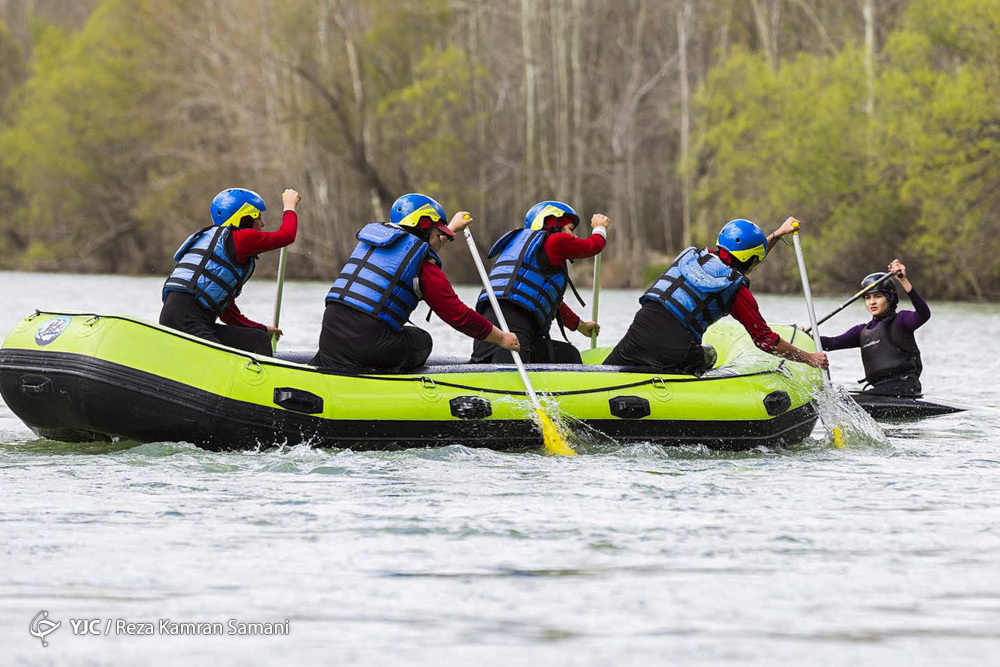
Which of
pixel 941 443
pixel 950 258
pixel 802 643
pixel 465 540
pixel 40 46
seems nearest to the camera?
pixel 802 643

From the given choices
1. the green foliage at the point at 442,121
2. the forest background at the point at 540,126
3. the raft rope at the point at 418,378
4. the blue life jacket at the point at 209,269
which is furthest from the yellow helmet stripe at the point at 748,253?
the green foliage at the point at 442,121

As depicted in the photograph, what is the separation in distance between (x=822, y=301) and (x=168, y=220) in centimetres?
1853

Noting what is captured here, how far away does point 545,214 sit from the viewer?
8.48 metres

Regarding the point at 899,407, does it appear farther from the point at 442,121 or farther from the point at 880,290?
the point at 442,121

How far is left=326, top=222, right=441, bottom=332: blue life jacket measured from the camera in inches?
298

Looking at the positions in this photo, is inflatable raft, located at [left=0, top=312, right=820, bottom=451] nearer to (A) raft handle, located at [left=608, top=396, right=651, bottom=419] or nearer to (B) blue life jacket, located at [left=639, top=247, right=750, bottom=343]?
(A) raft handle, located at [left=608, top=396, right=651, bottom=419]

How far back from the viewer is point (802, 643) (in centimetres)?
438

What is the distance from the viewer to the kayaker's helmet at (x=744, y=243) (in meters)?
7.97

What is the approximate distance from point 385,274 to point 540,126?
2548 cm

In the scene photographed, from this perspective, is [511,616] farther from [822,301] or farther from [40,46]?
[40,46]

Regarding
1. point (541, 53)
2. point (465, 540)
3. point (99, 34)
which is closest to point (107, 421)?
point (465, 540)

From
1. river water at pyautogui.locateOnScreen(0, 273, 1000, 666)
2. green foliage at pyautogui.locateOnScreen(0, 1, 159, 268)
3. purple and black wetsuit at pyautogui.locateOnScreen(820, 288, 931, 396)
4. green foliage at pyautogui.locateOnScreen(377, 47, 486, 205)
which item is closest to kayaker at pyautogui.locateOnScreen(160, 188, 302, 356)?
river water at pyautogui.locateOnScreen(0, 273, 1000, 666)

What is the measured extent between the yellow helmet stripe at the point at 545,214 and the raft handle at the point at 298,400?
6.00 ft

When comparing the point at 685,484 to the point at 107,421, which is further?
the point at 107,421
